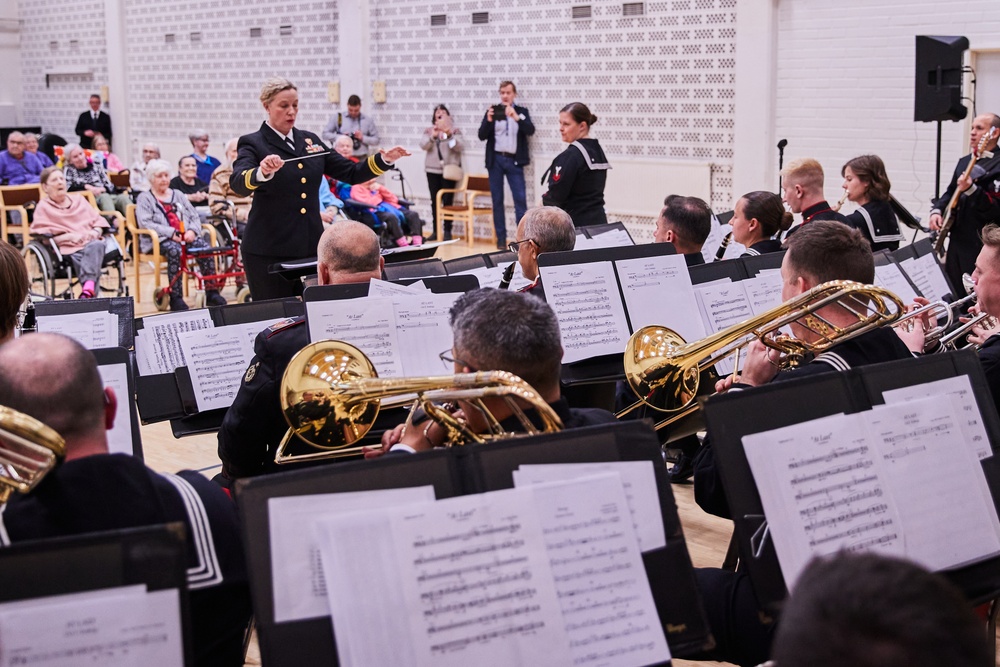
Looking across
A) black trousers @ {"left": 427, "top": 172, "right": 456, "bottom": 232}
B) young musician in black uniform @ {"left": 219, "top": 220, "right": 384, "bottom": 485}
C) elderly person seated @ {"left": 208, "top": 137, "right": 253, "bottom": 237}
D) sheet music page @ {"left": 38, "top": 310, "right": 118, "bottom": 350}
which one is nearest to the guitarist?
young musician in black uniform @ {"left": 219, "top": 220, "right": 384, "bottom": 485}

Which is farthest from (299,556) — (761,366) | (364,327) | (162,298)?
(162,298)

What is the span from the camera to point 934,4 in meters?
8.29

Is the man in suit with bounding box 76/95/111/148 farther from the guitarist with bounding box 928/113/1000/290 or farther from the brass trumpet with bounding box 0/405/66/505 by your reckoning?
the brass trumpet with bounding box 0/405/66/505

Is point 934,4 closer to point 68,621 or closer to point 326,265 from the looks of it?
point 326,265

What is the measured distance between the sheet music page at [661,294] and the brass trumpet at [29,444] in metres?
2.28

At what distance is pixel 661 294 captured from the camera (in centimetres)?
372

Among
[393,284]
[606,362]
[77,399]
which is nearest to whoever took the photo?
[77,399]

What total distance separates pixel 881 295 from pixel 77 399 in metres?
1.95

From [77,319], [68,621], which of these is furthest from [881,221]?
[68,621]

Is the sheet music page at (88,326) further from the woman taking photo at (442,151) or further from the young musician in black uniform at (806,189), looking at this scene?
the woman taking photo at (442,151)

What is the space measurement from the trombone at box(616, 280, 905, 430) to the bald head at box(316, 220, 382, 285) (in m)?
0.90

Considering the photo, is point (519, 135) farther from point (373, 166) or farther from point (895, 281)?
point (895, 281)

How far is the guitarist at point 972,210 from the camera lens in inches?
253

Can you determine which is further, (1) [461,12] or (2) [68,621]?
(1) [461,12]
